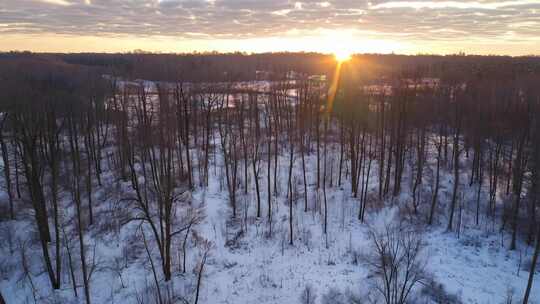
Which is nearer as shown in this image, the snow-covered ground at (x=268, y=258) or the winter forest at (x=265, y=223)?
the winter forest at (x=265, y=223)

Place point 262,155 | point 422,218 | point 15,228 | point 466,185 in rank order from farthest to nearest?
point 262,155
point 466,185
point 422,218
point 15,228

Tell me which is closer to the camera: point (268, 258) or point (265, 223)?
point (268, 258)

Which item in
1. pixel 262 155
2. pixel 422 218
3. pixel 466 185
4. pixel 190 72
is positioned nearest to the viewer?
pixel 422 218

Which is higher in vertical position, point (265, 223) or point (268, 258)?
point (265, 223)

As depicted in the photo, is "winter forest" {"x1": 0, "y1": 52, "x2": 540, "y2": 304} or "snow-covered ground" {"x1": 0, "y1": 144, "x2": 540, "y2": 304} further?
"snow-covered ground" {"x1": 0, "y1": 144, "x2": 540, "y2": 304}

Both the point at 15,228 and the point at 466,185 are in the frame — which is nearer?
the point at 15,228

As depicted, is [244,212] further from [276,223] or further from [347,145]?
[347,145]

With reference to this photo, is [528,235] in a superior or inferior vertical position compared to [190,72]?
inferior

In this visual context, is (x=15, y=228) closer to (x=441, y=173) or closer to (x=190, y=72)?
(x=441, y=173)

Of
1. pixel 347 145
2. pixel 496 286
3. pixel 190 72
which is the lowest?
pixel 496 286

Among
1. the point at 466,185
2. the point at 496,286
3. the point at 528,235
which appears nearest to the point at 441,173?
the point at 466,185
